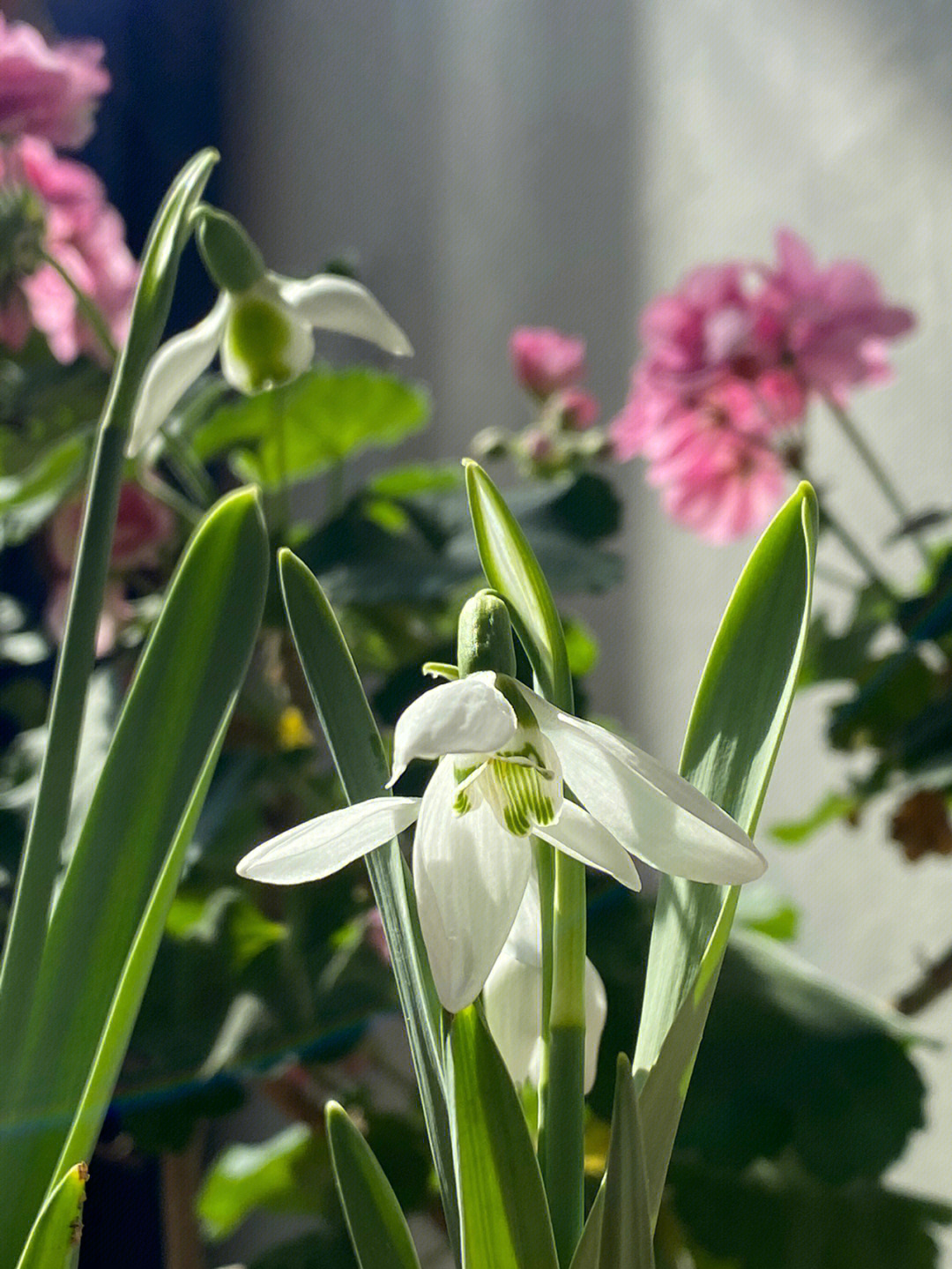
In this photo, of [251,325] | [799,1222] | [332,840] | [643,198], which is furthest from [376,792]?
[643,198]

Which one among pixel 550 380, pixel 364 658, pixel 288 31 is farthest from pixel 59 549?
pixel 288 31

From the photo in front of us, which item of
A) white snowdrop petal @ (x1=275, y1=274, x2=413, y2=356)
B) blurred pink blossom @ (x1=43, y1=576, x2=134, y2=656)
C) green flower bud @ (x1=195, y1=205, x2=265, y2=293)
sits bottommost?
blurred pink blossom @ (x1=43, y1=576, x2=134, y2=656)

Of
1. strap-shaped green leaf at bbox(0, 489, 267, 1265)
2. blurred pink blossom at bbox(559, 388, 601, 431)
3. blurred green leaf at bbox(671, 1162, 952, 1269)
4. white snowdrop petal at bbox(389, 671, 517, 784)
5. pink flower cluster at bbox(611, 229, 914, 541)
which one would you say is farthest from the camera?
blurred pink blossom at bbox(559, 388, 601, 431)

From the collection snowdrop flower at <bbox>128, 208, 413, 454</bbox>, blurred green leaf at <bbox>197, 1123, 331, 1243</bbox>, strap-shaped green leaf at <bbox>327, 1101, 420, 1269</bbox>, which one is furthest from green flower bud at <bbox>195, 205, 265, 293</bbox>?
blurred green leaf at <bbox>197, 1123, 331, 1243</bbox>

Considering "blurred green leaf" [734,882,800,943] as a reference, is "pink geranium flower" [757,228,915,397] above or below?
above

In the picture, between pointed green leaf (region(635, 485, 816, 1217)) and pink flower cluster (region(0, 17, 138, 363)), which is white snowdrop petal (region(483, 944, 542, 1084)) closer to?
pointed green leaf (region(635, 485, 816, 1217))

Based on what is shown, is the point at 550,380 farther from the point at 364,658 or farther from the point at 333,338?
the point at 333,338
